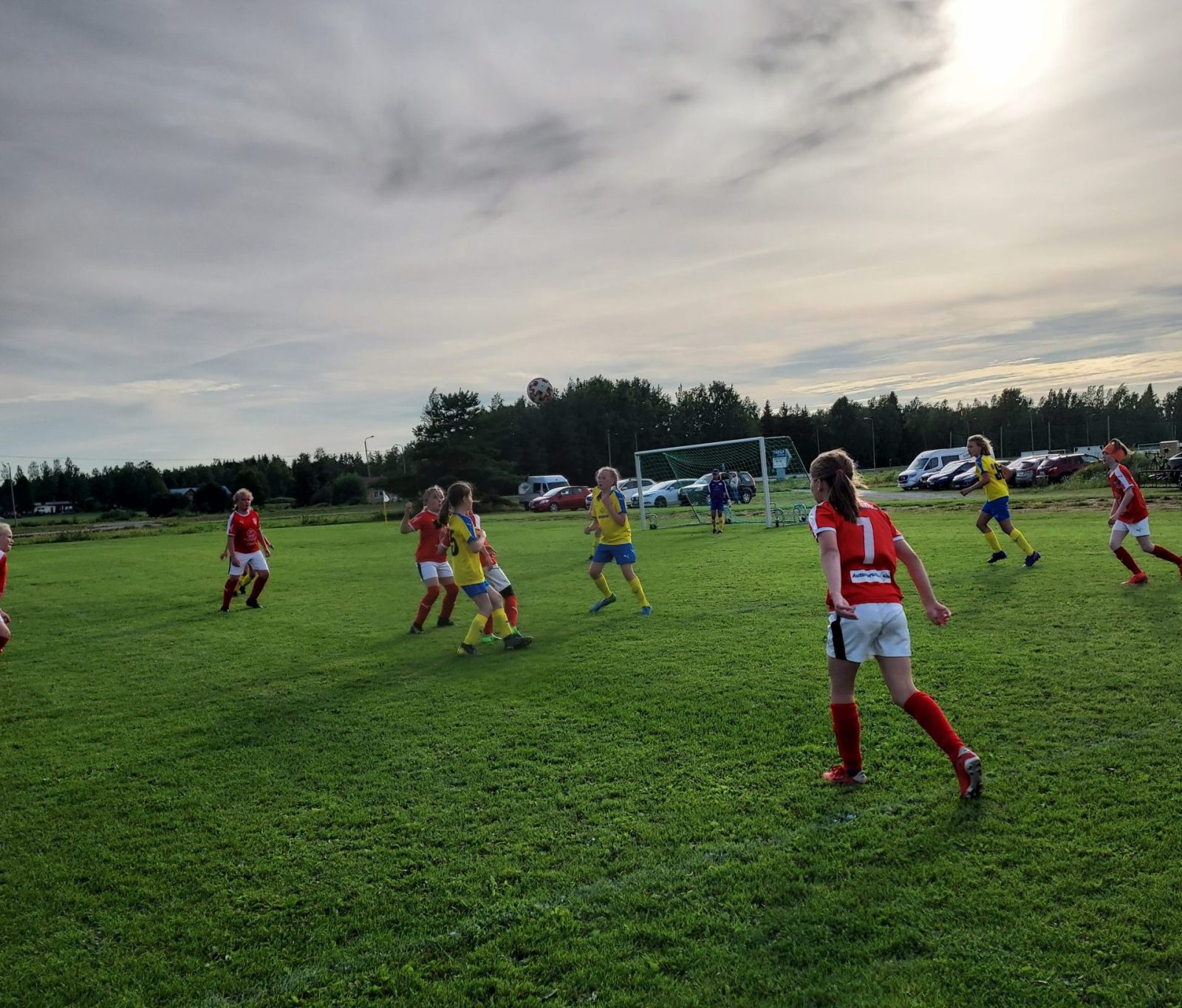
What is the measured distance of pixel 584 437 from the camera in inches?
3346

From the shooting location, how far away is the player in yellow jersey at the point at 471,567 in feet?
28.3

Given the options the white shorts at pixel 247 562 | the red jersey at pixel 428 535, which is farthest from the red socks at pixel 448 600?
the white shorts at pixel 247 562

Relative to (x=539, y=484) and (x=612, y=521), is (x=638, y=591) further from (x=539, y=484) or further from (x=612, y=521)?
(x=539, y=484)

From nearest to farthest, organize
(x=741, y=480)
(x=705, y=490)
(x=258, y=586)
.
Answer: (x=258, y=586) → (x=741, y=480) → (x=705, y=490)

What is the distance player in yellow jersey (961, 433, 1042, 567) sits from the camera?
12594 mm

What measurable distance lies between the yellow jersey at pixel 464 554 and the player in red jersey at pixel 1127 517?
8069mm

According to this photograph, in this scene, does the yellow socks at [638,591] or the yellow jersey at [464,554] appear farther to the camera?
the yellow socks at [638,591]

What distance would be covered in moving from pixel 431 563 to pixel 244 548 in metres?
4.35

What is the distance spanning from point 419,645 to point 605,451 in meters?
76.3

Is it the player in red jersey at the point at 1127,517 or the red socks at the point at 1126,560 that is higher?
the player in red jersey at the point at 1127,517

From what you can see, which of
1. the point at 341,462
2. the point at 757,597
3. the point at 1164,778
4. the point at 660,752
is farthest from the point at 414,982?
the point at 341,462

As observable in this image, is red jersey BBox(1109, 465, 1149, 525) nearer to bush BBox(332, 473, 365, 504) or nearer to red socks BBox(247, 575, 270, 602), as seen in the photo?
red socks BBox(247, 575, 270, 602)

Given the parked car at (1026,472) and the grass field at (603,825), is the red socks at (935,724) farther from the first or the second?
the parked car at (1026,472)

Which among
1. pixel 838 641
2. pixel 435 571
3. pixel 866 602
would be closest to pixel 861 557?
pixel 866 602
